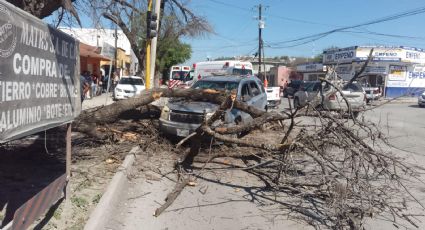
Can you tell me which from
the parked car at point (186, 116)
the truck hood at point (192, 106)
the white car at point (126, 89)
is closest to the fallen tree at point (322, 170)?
the parked car at point (186, 116)

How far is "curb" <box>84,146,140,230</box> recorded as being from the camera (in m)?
4.98

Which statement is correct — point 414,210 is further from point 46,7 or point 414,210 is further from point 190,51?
point 190,51

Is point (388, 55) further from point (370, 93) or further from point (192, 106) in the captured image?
point (192, 106)

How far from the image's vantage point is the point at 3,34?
3.49 meters

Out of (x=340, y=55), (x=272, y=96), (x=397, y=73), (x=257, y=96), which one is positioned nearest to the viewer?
(x=257, y=96)

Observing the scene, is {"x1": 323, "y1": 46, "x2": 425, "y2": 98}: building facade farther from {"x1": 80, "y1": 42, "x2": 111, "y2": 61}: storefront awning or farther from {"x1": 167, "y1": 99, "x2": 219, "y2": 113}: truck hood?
{"x1": 167, "y1": 99, "x2": 219, "y2": 113}: truck hood

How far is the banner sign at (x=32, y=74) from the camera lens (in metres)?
3.56

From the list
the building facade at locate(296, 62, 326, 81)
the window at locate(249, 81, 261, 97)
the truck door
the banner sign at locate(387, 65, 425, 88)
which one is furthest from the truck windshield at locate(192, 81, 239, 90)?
the building facade at locate(296, 62, 326, 81)

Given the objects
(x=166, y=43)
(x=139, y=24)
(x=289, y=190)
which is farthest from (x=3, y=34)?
(x=166, y=43)

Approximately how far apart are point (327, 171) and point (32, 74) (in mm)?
4045

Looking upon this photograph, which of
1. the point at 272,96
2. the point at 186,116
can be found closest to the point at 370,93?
the point at 272,96

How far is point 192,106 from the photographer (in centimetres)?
1002

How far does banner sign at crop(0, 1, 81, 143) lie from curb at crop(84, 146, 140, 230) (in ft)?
3.82

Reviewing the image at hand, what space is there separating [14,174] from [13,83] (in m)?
3.95
